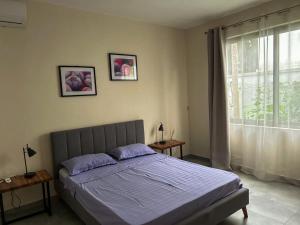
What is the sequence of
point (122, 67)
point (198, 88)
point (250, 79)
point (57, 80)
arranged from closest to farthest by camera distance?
1. point (57, 80)
2. point (250, 79)
3. point (122, 67)
4. point (198, 88)

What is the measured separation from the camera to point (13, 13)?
8.88ft

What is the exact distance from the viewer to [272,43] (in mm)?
3385

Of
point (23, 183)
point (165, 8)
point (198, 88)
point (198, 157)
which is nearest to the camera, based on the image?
point (23, 183)

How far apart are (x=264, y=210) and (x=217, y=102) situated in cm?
190

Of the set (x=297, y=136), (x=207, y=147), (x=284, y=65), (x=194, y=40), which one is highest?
(x=194, y=40)

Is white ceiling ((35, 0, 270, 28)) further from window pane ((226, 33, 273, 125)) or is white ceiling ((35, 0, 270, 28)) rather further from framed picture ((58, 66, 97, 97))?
framed picture ((58, 66, 97, 97))

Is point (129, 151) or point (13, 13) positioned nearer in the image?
point (13, 13)

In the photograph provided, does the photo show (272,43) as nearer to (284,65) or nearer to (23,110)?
(284,65)

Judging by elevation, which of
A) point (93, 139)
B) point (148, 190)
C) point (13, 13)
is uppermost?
point (13, 13)

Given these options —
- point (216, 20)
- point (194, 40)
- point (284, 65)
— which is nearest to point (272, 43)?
point (284, 65)

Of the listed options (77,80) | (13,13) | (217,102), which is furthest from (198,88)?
(13,13)

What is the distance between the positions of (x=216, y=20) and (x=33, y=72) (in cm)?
319

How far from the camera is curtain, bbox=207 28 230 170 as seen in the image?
154 inches

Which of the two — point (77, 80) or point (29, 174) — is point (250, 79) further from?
point (29, 174)
